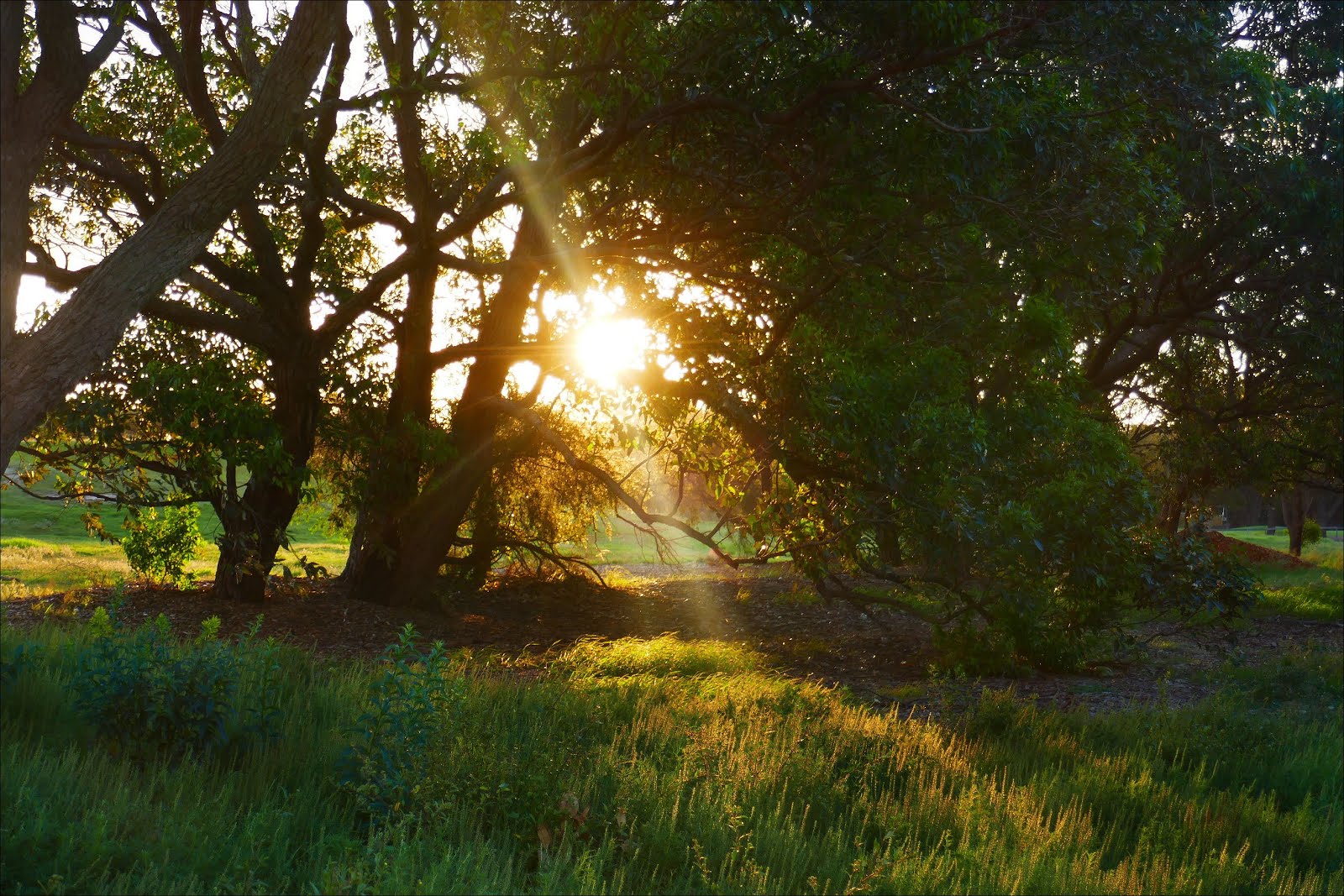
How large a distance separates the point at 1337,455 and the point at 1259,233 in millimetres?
5891

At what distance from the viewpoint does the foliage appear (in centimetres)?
570

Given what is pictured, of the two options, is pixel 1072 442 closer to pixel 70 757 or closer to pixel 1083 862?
pixel 1083 862

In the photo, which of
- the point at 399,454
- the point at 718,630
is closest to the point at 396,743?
the point at 399,454

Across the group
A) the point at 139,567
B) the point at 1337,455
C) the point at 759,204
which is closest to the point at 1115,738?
the point at 759,204

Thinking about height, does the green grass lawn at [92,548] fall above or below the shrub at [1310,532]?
below

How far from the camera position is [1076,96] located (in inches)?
418

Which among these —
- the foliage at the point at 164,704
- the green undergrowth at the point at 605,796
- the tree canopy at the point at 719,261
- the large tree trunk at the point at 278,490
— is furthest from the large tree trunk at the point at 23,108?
the large tree trunk at the point at 278,490

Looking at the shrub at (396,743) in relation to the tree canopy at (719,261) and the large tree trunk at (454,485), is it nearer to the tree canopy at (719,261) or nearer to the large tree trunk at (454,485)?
the tree canopy at (719,261)

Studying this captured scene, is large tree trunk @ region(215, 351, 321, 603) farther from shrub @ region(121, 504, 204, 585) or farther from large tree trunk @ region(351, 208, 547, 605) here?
shrub @ region(121, 504, 204, 585)

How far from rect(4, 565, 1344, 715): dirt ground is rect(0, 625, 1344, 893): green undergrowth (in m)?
2.31

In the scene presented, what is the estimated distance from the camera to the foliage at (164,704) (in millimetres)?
5703

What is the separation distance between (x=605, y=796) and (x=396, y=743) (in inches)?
43.6

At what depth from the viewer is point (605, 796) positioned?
575 centimetres

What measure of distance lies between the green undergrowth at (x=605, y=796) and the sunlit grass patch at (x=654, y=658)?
1.57 metres
